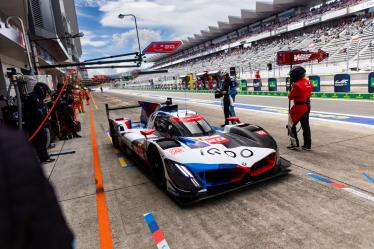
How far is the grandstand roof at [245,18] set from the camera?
5258 cm

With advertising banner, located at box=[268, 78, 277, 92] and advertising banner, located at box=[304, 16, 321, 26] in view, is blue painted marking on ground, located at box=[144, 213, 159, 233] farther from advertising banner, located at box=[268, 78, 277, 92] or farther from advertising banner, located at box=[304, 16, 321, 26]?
advertising banner, located at box=[304, 16, 321, 26]

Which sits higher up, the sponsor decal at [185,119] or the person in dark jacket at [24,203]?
the person in dark jacket at [24,203]

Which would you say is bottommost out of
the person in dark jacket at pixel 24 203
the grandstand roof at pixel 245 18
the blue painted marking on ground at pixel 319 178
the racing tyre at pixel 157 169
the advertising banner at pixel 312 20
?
the blue painted marking on ground at pixel 319 178

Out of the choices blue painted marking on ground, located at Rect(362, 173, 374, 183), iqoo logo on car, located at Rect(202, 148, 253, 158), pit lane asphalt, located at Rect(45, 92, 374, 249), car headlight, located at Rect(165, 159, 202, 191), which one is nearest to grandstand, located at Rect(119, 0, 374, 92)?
blue painted marking on ground, located at Rect(362, 173, 374, 183)

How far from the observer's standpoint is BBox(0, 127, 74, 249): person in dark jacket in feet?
2.14

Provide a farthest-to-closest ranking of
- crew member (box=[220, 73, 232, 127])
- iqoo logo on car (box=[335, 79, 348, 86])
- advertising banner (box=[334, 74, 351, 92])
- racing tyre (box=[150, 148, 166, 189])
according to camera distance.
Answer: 1. iqoo logo on car (box=[335, 79, 348, 86])
2. advertising banner (box=[334, 74, 351, 92])
3. crew member (box=[220, 73, 232, 127])
4. racing tyre (box=[150, 148, 166, 189])

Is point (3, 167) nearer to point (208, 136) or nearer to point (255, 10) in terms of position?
point (208, 136)

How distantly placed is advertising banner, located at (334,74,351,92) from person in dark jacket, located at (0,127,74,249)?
18.6 metres

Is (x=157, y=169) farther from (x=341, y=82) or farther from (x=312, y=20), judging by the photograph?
(x=312, y=20)

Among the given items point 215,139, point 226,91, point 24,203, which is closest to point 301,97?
point 215,139

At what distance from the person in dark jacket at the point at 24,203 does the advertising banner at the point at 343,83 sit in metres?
18.6

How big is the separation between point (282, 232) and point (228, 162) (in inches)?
44.7

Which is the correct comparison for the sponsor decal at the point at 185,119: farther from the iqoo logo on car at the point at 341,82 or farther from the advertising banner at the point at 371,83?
the iqoo logo on car at the point at 341,82

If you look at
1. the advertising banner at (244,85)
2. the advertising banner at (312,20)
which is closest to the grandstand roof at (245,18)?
the advertising banner at (312,20)
